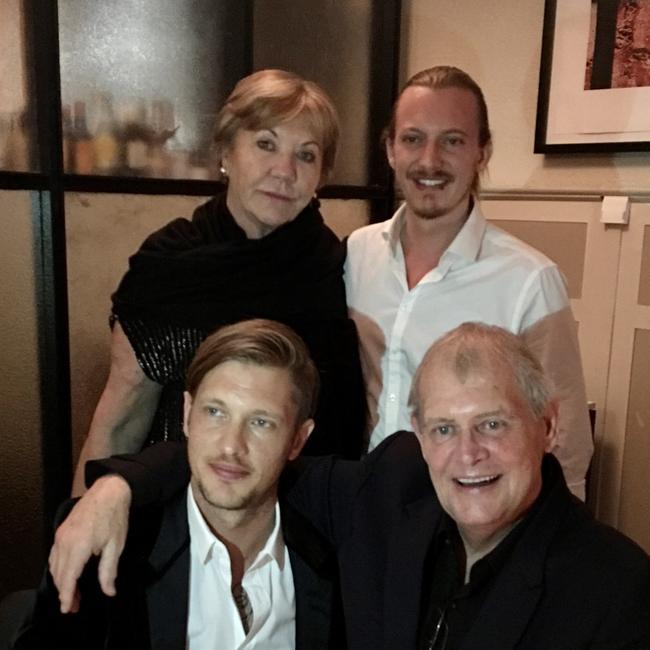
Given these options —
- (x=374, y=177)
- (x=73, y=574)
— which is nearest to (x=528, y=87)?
(x=374, y=177)

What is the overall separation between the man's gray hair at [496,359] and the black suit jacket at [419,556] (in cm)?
12

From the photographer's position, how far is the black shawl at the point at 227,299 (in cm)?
168

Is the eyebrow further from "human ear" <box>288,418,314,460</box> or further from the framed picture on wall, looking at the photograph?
the framed picture on wall

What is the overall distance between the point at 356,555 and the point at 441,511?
184 millimetres

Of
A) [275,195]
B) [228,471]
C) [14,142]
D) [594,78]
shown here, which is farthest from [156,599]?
[594,78]

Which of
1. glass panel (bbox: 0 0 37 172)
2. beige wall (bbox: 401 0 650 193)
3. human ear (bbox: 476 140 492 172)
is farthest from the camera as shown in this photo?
beige wall (bbox: 401 0 650 193)

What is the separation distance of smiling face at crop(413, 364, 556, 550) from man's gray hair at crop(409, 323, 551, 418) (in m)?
0.01

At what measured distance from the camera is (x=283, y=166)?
66.6 inches

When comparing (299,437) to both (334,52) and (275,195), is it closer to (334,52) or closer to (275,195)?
(275,195)

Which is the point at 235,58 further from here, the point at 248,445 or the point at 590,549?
the point at 590,549

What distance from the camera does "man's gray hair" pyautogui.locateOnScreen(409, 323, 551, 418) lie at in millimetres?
1231

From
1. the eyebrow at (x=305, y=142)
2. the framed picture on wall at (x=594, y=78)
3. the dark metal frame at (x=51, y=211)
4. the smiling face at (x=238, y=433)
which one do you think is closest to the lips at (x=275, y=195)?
the eyebrow at (x=305, y=142)

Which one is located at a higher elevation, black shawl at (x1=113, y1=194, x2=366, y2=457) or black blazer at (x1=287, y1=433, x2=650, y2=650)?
black shawl at (x1=113, y1=194, x2=366, y2=457)

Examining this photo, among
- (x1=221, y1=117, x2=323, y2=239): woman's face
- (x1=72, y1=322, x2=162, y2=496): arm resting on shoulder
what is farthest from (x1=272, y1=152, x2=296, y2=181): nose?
(x1=72, y1=322, x2=162, y2=496): arm resting on shoulder
